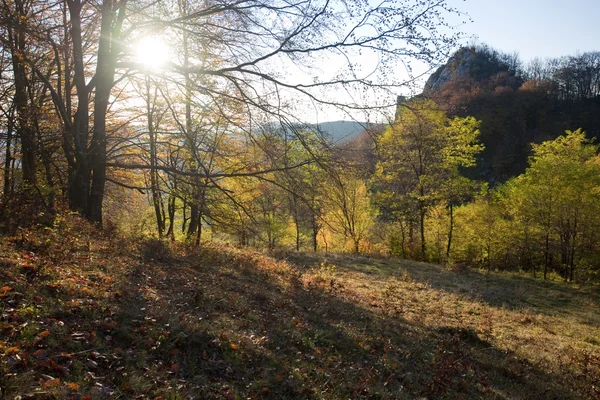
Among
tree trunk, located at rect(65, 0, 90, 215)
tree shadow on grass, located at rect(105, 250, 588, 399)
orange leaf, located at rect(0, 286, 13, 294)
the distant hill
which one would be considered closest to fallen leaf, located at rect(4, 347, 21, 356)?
tree shadow on grass, located at rect(105, 250, 588, 399)

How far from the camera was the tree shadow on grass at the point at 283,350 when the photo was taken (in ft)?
13.0

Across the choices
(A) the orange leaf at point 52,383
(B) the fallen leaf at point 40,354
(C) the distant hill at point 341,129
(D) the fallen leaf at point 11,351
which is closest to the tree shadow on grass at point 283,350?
(A) the orange leaf at point 52,383

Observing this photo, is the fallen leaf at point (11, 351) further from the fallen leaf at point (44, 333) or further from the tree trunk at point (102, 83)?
the tree trunk at point (102, 83)

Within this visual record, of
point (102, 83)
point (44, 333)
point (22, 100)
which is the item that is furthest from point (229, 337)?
point (22, 100)

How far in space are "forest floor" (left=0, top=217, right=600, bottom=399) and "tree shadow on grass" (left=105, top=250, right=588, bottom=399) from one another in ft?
0.07

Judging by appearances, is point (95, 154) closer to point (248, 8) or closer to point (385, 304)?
point (248, 8)

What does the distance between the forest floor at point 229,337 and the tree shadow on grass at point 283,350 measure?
0.07 ft

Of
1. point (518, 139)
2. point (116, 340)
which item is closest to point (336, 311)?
point (116, 340)

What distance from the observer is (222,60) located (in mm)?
8484

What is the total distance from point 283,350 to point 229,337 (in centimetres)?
74

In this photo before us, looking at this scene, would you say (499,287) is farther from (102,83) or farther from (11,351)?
(11,351)

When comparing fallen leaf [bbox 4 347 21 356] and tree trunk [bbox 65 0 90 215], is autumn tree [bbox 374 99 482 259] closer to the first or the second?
tree trunk [bbox 65 0 90 215]

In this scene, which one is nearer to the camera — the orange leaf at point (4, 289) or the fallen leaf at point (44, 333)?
the fallen leaf at point (44, 333)

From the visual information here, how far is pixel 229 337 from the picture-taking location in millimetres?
4770
